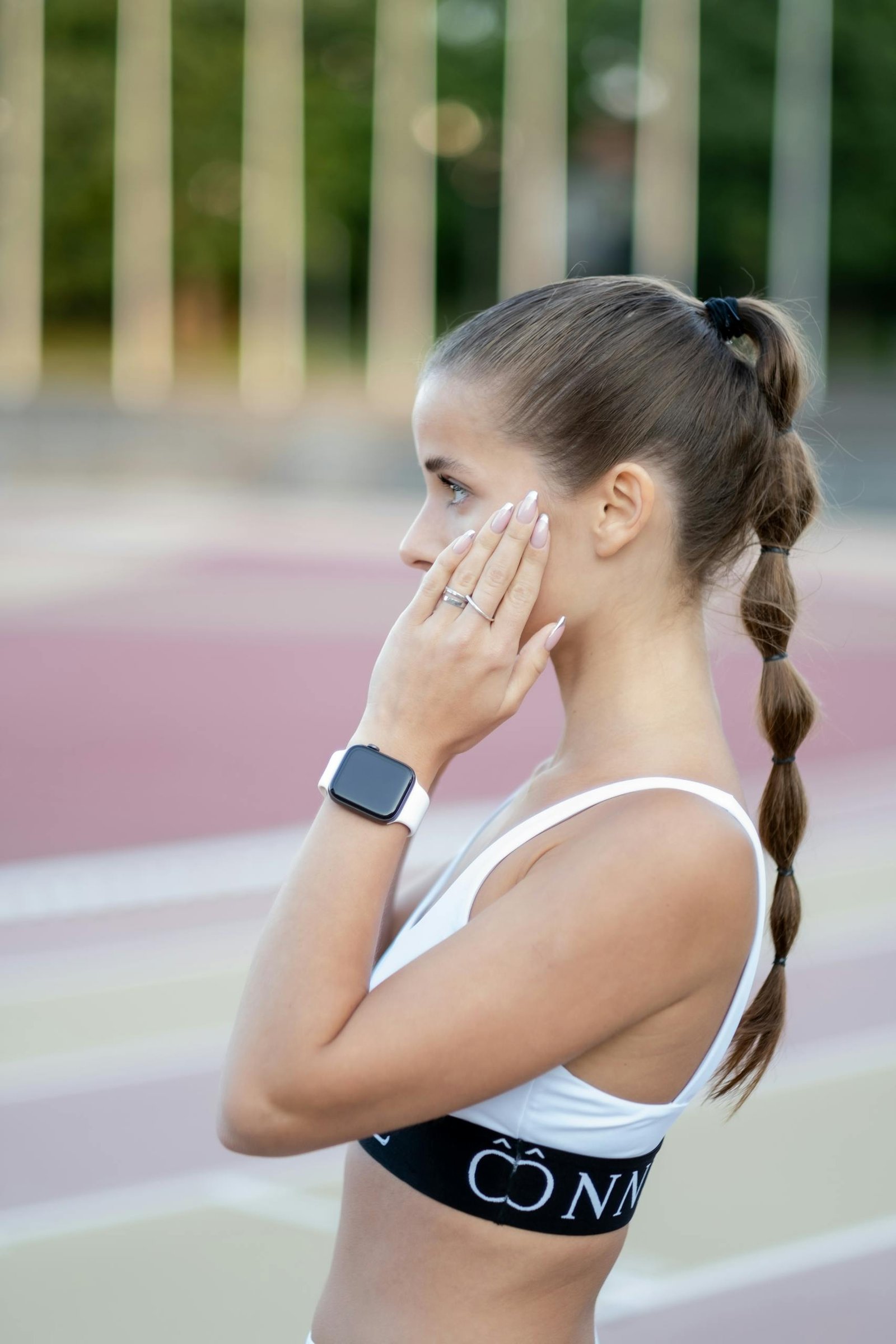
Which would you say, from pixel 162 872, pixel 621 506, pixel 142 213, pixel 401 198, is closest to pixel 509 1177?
pixel 621 506

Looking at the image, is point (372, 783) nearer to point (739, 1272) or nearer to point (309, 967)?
point (309, 967)

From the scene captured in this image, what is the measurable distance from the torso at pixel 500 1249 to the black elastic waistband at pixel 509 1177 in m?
0.02

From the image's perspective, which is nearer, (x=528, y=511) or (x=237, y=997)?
(x=528, y=511)

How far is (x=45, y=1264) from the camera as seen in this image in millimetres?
3580

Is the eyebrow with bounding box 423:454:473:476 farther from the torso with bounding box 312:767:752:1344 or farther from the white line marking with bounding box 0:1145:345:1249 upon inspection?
the white line marking with bounding box 0:1145:345:1249

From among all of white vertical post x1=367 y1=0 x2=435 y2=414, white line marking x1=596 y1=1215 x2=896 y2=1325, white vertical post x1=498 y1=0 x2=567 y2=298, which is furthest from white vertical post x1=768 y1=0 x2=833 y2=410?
white line marking x1=596 y1=1215 x2=896 y2=1325

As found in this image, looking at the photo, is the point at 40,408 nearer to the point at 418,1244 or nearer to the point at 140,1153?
the point at 140,1153

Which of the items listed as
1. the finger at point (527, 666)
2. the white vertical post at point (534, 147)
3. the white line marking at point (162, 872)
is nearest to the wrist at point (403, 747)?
the finger at point (527, 666)

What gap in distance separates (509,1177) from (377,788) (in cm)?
45

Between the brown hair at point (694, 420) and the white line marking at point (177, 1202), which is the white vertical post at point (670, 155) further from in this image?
the brown hair at point (694, 420)

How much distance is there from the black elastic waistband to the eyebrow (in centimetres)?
74

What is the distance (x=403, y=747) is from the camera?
159 cm

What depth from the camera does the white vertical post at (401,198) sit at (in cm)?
3691

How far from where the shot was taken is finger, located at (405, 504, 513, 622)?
1627 mm
